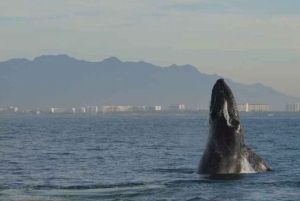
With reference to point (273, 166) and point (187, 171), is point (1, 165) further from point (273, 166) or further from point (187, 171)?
point (273, 166)

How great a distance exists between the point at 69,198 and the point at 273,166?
1518 cm

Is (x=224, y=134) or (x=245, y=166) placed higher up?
(x=224, y=134)

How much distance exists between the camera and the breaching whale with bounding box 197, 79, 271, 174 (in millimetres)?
30344

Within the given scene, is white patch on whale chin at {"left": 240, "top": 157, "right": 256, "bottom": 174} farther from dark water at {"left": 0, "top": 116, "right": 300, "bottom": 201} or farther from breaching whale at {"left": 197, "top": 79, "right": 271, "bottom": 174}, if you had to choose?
dark water at {"left": 0, "top": 116, "right": 300, "bottom": 201}

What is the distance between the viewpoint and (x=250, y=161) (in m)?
31.6

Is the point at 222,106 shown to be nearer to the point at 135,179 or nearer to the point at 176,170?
the point at 135,179

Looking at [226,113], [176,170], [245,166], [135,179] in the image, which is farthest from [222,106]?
[176,170]

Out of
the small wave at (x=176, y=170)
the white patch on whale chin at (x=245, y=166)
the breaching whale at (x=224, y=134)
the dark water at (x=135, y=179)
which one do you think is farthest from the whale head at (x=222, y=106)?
the small wave at (x=176, y=170)

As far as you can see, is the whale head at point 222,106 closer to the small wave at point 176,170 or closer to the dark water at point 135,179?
the dark water at point 135,179

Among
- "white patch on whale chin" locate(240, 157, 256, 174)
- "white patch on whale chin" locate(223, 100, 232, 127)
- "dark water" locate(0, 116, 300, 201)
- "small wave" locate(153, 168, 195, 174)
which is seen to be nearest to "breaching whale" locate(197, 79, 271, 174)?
"white patch on whale chin" locate(223, 100, 232, 127)

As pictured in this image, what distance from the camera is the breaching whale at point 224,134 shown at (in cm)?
3034

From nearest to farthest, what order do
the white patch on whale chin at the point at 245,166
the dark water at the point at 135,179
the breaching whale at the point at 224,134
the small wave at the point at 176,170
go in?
the dark water at the point at 135,179
the breaching whale at the point at 224,134
the white patch on whale chin at the point at 245,166
the small wave at the point at 176,170

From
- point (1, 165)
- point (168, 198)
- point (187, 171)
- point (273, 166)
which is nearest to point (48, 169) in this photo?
point (1, 165)

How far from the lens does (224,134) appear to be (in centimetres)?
3041
